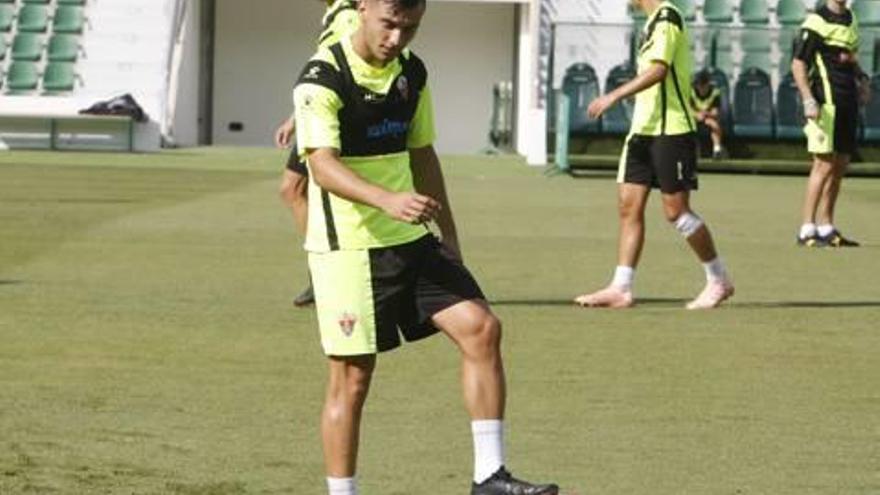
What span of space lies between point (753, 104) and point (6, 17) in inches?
500

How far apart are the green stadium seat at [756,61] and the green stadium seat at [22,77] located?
36.1ft

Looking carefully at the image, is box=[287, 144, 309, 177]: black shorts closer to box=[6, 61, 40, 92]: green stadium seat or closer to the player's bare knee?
the player's bare knee

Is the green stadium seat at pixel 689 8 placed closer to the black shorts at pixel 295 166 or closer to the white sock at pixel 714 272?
the white sock at pixel 714 272

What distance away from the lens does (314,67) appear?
6.98 meters

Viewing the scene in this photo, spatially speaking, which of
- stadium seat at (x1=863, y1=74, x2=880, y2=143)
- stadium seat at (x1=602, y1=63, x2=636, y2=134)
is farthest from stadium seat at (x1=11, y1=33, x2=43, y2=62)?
stadium seat at (x1=863, y1=74, x2=880, y2=143)

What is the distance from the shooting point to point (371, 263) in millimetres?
7027

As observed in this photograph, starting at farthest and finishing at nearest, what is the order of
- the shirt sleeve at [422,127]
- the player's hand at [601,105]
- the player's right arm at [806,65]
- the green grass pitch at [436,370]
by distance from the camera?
the player's right arm at [806,65], the player's hand at [601,105], the green grass pitch at [436,370], the shirt sleeve at [422,127]

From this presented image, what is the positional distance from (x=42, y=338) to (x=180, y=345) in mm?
664

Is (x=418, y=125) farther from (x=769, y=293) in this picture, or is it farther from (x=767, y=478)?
(x=769, y=293)

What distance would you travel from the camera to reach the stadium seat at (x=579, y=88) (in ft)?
102

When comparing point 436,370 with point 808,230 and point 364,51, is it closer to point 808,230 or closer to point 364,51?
point 364,51

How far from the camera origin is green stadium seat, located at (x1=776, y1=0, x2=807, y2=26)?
119ft

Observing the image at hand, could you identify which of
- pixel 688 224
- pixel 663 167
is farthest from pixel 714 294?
pixel 663 167

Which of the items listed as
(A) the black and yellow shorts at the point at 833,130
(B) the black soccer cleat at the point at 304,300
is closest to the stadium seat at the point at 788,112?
(A) the black and yellow shorts at the point at 833,130
